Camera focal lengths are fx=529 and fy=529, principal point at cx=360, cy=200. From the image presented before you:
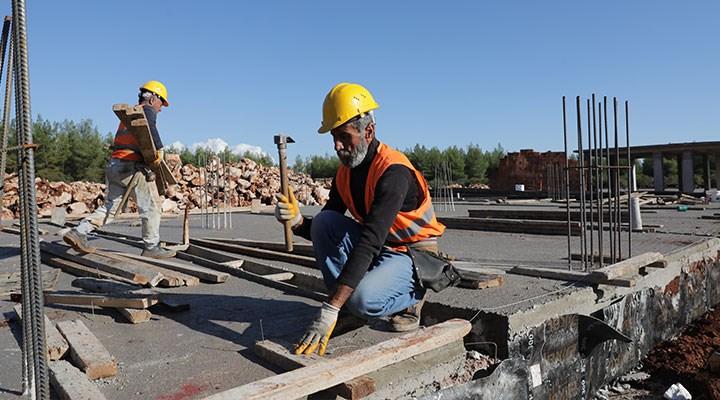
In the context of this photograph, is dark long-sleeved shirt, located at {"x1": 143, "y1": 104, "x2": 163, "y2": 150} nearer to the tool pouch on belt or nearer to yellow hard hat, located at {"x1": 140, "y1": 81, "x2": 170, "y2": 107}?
yellow hard hat, located at {"x1": 140, "y1": 81, "x2": 170, "y2": 107}

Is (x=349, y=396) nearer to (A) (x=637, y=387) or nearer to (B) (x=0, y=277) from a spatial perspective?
(A) (x=637, y=387)

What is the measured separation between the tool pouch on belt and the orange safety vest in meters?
0.10

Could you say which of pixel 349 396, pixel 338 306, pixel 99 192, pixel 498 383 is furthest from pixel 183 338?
pixel 99 192

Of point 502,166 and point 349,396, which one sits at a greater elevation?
point 502,166

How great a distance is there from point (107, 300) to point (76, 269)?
2.07 m

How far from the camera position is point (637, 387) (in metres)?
4.30

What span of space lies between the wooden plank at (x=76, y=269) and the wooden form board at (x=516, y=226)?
6.09 metres

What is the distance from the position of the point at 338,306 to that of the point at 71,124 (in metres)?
38.5

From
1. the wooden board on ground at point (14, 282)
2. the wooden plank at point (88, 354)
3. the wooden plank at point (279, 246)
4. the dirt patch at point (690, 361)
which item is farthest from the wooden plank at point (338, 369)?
the wooden board on ground at point (14, 282)

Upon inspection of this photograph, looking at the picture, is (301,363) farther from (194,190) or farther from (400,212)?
(194,190)

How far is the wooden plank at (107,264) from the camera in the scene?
445 cm

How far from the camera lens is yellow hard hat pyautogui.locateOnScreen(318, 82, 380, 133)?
3064mm

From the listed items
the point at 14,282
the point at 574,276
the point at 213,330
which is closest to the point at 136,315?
the point at 213,330

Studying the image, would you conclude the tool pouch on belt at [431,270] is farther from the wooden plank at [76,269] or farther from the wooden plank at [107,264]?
the wooden plank at [76,269]
